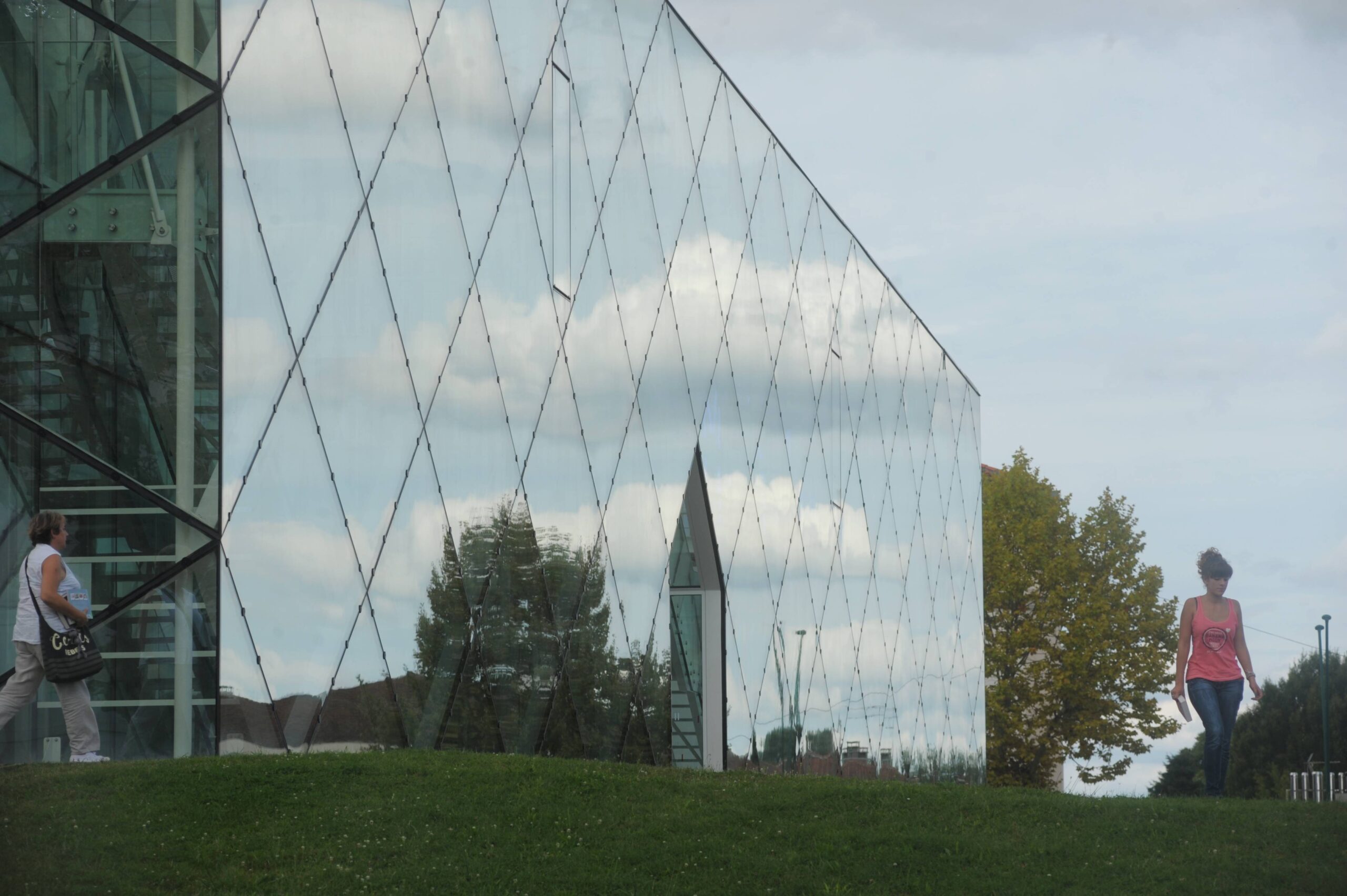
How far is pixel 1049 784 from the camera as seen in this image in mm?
48750

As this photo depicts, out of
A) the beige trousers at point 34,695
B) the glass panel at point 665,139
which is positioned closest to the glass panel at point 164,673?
the beige trousers at point 34,695

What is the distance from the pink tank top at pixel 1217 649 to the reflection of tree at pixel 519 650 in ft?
24.7

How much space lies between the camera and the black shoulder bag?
10.6 meters

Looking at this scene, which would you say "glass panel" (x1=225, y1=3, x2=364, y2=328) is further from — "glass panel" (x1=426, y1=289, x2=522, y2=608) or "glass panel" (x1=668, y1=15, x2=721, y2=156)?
"glass panel" (x1=668, y1=15, x2=721, y2=156)

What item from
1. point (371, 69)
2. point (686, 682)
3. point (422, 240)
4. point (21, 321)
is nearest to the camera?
point (21, 321)

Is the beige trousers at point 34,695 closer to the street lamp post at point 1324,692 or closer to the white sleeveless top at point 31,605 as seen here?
the white sleeveless top at point 31,605

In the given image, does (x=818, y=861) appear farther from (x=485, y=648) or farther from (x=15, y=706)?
(x=485, y=648)

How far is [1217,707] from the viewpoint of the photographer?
→ 13070mm

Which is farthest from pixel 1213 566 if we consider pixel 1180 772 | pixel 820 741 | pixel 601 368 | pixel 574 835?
pixel 1180 772

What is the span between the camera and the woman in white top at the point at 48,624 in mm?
10633

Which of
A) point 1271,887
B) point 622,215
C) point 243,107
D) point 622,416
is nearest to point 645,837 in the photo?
point 1271,887

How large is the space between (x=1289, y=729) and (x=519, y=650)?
178ft

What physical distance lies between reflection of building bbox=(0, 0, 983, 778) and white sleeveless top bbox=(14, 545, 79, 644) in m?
1.49

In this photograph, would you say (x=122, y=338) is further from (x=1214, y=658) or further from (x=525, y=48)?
(x=1214, y=658)
